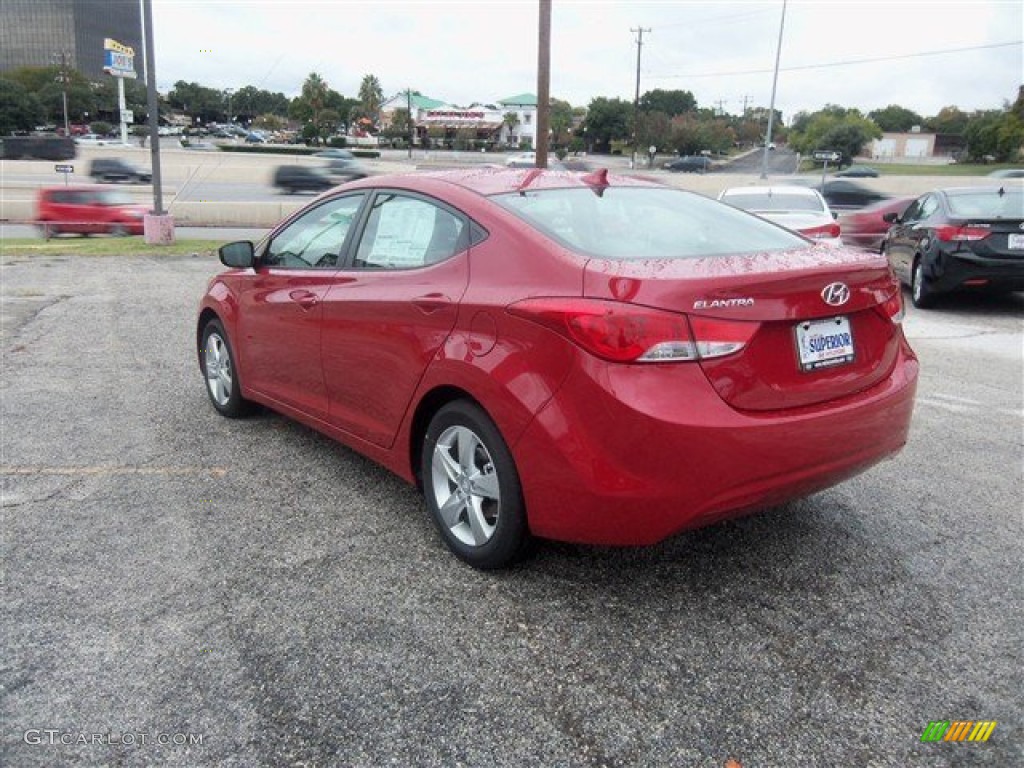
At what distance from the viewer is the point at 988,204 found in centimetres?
984

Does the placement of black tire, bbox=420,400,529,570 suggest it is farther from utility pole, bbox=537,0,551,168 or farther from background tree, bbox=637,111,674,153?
background tree, bbox=637,111,674,153

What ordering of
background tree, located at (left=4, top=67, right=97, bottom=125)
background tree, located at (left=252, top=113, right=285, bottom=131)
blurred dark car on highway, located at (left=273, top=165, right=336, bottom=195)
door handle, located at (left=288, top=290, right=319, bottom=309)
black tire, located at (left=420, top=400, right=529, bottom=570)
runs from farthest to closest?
background tree, located at (left=252, top=113, right=285, bottom=131) < background tree, located at (left=4, top=67, right=97, bottom=125) < blurred dark car on highway, located at (left=273, top=165, right=336, bottom=195) < door handle, located at (left=288, top=290, right=319, bottom=309) < black tire, located at (left=420, top=400, right=529, bottom=570)

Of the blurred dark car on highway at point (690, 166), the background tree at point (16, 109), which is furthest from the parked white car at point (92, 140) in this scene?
the blurred dark car on highway at point (690, 166)

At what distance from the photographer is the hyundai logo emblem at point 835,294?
300cm

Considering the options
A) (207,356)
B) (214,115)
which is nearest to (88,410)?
(207,356)

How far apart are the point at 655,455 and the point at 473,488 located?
880mm

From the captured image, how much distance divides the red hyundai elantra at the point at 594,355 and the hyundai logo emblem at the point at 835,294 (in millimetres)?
10

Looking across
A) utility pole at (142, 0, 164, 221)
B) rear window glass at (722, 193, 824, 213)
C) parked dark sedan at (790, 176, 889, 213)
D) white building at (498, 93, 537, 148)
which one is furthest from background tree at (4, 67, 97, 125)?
rear window glass at (722, 193, 824, 213)

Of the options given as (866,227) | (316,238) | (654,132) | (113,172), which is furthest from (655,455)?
(654,132)

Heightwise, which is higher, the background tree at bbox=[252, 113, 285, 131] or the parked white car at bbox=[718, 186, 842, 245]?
the background tree at bbox=[252, 113, 285, 131]

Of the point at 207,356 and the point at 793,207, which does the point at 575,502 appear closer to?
the point at 207,356

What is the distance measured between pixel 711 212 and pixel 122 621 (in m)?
3.00

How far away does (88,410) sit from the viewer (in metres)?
5.63

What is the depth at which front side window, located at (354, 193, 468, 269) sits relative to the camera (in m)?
3.52
